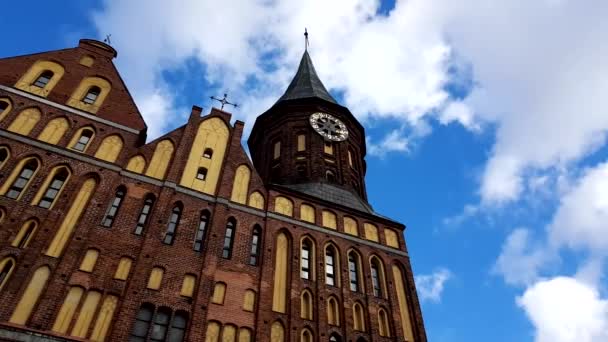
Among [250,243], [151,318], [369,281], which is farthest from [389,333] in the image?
[151,318]

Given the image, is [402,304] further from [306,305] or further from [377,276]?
[306,305]

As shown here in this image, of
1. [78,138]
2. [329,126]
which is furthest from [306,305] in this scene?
[329,126]

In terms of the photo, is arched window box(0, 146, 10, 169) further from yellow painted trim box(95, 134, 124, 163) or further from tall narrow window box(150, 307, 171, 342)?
tall narrow window box(150, 307, 171, 342)

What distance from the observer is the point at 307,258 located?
1931 centimetres

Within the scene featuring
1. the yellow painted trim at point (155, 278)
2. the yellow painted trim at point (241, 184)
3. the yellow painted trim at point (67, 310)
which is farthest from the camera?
the yellow painted trim at point (241, 184)

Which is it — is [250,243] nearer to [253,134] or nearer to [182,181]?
[182,181]

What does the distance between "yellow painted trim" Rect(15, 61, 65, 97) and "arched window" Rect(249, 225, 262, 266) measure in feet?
34.4

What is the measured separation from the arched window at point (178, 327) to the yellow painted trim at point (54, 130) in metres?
8.40

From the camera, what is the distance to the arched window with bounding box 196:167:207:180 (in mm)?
19531

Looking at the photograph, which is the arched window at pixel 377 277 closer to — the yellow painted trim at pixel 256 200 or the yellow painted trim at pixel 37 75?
the yellow painted trim at pixel 256 200

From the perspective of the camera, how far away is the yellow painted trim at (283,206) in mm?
20469

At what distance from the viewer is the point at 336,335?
1675 centimetres

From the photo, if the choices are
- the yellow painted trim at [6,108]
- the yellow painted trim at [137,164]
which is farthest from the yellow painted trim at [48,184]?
the yellow painted trim at [6,108]

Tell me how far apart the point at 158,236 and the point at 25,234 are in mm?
4061
